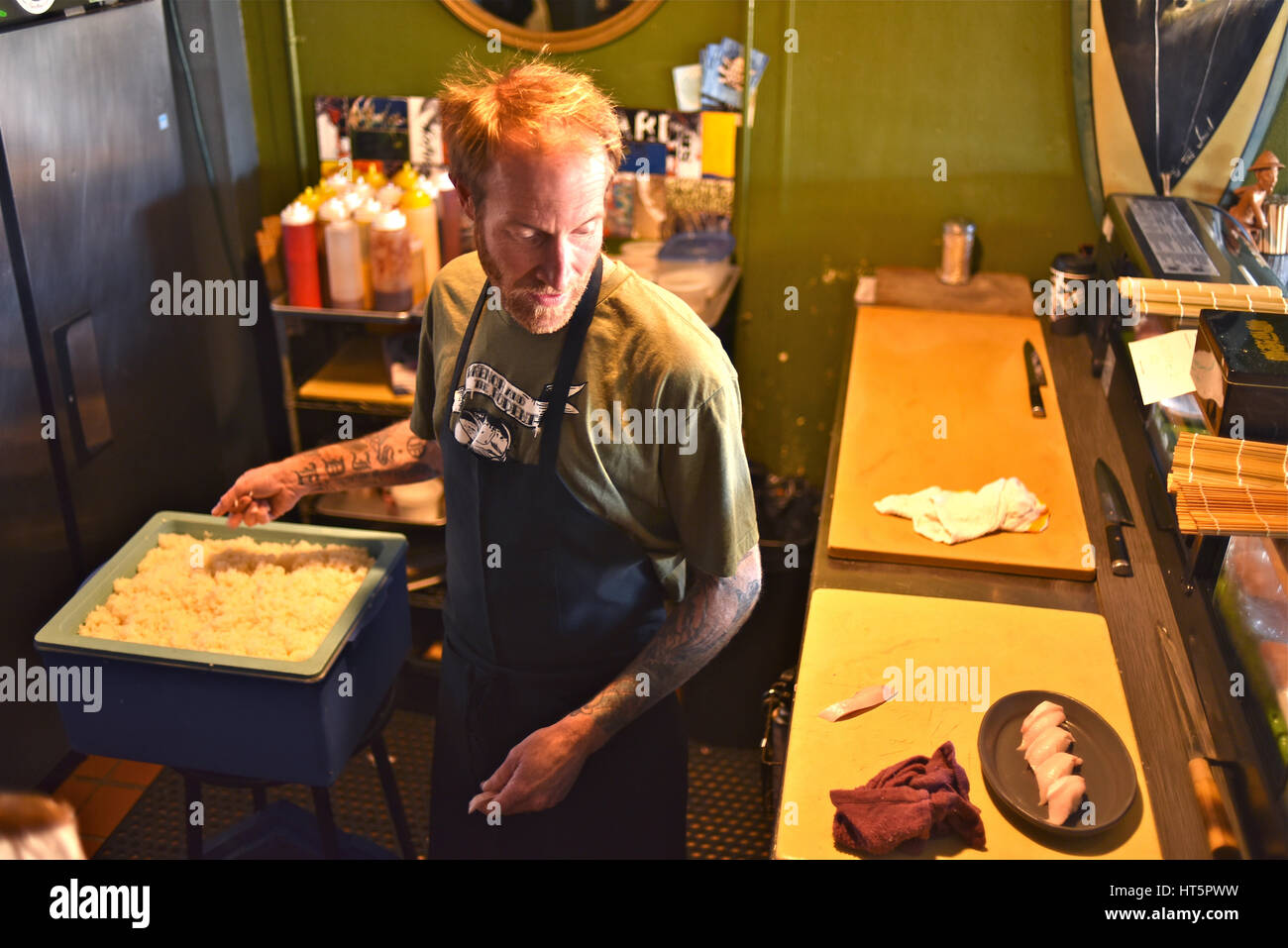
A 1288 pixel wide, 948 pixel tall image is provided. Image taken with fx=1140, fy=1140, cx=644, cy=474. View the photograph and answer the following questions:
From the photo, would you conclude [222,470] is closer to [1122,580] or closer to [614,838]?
[614,838]

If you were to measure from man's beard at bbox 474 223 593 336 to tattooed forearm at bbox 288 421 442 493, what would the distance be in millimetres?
509

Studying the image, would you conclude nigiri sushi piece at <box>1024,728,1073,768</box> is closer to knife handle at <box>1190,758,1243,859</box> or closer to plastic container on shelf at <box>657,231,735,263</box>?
knife handle at <box>1190,758,1243,859</box>

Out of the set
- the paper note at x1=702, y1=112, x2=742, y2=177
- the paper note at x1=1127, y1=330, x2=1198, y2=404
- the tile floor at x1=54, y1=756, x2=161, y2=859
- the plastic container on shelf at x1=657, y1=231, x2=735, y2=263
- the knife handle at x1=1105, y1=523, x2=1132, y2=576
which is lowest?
the tile floor at x1=54, y1=756, x2=161, y2=859

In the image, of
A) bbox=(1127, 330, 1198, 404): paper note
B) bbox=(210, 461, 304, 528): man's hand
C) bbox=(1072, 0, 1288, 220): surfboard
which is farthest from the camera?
bbox=(1072, 0, 1288, 220): surfboard

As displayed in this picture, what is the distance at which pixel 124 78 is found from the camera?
2.95 meters

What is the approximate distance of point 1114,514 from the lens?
222 centimetres

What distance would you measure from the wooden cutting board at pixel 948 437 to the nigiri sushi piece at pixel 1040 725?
0.44 m

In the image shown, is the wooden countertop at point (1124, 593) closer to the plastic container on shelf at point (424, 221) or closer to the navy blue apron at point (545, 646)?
the navy blue apron at point (545, 646)

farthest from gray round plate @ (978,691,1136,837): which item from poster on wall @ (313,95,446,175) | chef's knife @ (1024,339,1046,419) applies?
poster on wall @ (313,95,446,175)

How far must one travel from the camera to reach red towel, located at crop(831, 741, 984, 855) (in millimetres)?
1486

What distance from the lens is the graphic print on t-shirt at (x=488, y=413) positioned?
5.56 ft

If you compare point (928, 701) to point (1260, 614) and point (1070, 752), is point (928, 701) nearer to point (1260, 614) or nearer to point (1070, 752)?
point (1070, 752)

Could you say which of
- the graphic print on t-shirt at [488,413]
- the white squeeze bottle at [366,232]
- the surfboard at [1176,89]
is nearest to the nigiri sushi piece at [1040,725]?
the graphic print on t-shirt at [488,413]

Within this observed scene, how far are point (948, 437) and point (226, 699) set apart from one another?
157 centimetres
